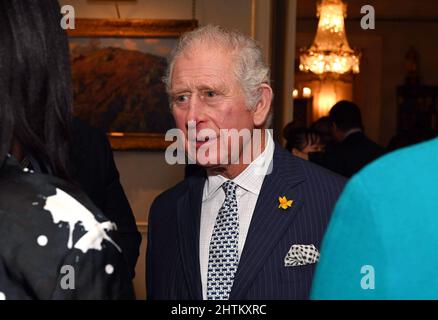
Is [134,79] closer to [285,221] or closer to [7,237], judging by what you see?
[285,221]

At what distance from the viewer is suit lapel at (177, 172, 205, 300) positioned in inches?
81.7

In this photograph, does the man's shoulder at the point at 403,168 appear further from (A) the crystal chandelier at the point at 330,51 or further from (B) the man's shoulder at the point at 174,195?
(A) the crystal chandelier at the point at 330,51

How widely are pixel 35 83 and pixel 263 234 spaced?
1052 mm

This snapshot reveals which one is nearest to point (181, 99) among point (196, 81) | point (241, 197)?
point (196, 81)

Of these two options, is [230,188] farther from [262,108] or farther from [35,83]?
[35,83]

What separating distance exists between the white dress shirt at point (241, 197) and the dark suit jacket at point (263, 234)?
0.8 inches

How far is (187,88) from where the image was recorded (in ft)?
6.84

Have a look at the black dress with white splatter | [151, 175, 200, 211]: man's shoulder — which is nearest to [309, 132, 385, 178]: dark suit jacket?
[151, 175, 200, 211]: man's shoulder

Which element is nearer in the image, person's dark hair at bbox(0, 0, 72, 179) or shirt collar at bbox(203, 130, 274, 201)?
person's dark hair at bbox(0, 0, 72, 179)

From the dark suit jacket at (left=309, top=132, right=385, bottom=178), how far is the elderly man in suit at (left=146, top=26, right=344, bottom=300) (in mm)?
2572

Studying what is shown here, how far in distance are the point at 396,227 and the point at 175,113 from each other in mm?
1385

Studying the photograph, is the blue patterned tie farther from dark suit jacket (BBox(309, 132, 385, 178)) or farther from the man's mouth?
dark suit jacket (BBox(309, 132, 385, 178))

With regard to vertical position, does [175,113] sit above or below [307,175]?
above
